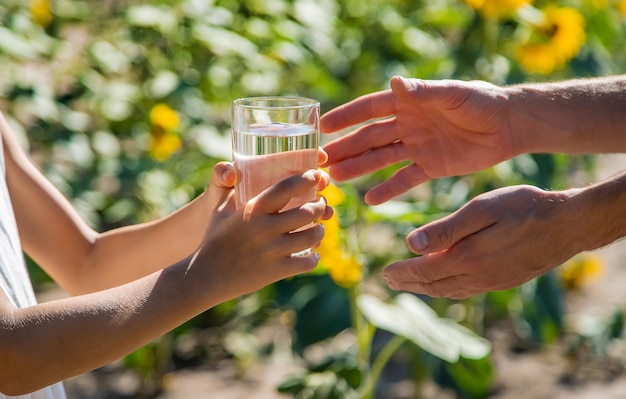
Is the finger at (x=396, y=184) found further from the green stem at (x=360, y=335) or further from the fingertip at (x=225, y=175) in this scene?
the green stem at (x=360, y=335)

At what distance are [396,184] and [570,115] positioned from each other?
15.6 inches

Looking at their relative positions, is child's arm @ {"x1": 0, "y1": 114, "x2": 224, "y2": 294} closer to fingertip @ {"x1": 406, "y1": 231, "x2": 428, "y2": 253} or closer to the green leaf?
fingertip @ {"x1": 406, "y1": 231, "x2": 428, "y2": 253}

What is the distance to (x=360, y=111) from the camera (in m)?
1.82

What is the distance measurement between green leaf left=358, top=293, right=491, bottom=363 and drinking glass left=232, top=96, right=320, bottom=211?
1.03 meters

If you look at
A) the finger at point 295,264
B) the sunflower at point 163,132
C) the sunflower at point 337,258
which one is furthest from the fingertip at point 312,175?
the sunflower at point 163,132

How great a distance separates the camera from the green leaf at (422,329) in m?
2.37

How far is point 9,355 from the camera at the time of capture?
1217mm

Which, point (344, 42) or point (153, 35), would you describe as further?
point (344, 42)

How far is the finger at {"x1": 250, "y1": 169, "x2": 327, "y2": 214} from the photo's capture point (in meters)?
1.28

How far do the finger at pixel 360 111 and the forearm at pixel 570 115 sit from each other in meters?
0.25

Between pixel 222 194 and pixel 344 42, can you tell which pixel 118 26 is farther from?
pixel 222 194

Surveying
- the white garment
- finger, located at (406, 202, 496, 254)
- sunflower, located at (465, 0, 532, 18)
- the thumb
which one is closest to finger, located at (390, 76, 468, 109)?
Answer: finger, located at (406, 202, 496, 254)

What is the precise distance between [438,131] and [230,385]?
1.79 m

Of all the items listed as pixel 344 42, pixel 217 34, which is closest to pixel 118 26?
pixel 217 34
